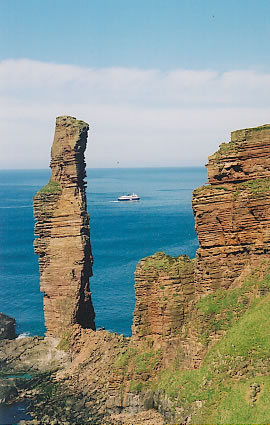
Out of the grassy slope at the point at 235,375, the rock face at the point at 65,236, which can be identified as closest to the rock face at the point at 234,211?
the grassy slope at the point at 235,375

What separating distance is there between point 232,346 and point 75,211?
95.6 feet

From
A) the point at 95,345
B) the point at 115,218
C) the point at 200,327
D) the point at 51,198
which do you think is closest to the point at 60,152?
the point at 51,198

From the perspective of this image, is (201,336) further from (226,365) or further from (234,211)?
(234,211)

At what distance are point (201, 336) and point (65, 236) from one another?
2460cm

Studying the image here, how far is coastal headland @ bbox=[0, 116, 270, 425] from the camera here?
1683 inches

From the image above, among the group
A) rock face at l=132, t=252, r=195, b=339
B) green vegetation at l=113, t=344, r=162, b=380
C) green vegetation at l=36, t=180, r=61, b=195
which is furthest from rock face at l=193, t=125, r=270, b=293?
green vegetation at l=36, t=180, r=61, b=195

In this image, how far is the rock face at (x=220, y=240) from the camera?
4828cm

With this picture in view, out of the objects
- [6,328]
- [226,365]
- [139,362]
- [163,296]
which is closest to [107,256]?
[6,328]

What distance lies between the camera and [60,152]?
6700 cm

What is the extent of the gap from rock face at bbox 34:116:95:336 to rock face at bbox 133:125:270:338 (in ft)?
47.2

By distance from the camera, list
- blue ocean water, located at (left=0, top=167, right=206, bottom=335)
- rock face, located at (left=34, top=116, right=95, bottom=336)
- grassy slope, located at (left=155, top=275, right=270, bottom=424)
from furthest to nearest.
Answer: blue ocean water, located at (left=0, top=167, right=206, bottom=335), rock face, located at (left=34, top=116, right=95, bottom=336), grassy slope, located at (left=155, top=275, right=270, bottom=424)

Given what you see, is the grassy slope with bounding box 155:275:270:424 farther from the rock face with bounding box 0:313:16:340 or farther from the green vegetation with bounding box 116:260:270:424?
the rock face with bounding box 0:313:16:340

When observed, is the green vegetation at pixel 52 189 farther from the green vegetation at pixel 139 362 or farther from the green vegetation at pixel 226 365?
the green vegetation at pixel 226 365

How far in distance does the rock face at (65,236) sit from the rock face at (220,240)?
14.4m
